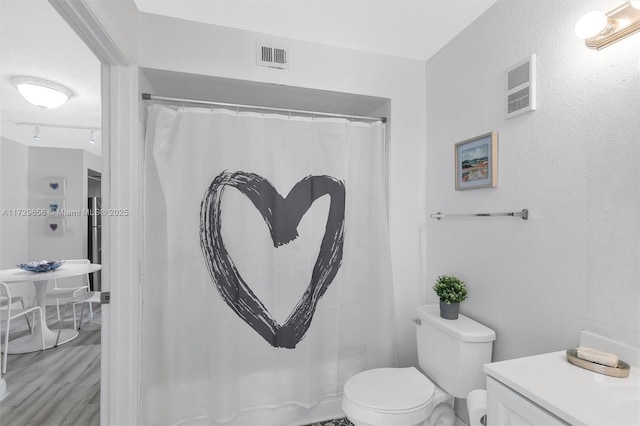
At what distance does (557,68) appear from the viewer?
3.95 feet

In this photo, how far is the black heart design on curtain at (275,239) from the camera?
168 centimetres

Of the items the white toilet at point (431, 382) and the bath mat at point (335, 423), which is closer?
the white toilet at point (431, 382)

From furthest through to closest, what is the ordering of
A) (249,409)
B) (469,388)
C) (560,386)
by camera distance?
(249,409) → (469,388) → (560,386)

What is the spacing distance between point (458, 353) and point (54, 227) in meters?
2.24

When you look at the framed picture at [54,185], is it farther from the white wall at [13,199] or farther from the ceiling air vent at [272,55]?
the ceiling air vent at [272,55]

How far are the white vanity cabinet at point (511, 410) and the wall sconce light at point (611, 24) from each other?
1.18m

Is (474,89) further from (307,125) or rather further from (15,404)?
(15,404)

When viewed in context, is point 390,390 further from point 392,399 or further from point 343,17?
point 343,17

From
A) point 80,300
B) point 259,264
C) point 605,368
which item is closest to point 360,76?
point 259,264

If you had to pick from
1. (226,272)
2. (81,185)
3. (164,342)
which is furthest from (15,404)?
(226,272)

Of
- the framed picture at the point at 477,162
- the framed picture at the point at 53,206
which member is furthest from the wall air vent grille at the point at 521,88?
the framed picture at the point at 53,206

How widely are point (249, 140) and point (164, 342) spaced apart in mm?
1229

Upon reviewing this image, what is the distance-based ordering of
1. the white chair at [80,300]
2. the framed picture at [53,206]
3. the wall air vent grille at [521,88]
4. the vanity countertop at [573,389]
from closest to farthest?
1. the vanity countertop at [573,389]
2. the wall air vent grille at [521,88]
3. the framed picture at [53,206]
4. the white chair at [80,300]

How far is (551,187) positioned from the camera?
1213 mm
